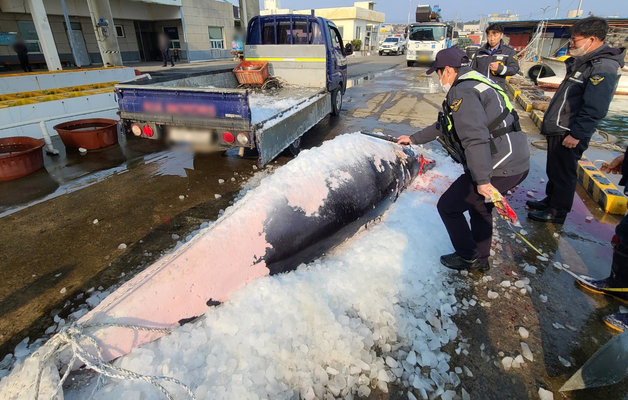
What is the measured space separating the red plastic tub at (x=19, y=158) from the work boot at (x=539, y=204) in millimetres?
6981

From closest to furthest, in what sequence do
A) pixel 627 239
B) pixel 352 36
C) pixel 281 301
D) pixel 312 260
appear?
1. pixel 281 301
2. pixel 627 239
3. pixel 312 260
4. pixel 352 36

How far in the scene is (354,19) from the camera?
140 ft

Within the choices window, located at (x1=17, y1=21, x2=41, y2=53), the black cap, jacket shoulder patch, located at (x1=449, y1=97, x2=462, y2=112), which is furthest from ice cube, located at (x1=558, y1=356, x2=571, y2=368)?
window, located at (x1=17, y1=21, x2=41, y2=53)

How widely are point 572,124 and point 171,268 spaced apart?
161 inches

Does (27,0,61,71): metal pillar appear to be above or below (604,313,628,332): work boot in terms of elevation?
above

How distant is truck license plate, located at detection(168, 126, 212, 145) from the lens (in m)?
4.64

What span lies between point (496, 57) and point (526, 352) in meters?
5.30

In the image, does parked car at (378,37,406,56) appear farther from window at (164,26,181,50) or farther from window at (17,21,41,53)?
window at (17,21,41,53)

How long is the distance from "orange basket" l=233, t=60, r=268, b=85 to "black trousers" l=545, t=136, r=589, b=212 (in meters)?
5.74

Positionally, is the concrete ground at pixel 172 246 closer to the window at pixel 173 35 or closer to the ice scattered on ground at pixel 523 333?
the ice scattered on ground at pixel 523 333

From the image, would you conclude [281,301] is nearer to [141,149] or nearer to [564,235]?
[564,235]

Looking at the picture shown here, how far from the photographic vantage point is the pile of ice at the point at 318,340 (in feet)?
6.01

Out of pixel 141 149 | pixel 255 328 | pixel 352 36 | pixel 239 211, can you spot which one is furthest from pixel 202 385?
pixel 352 36

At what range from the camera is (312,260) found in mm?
2803
